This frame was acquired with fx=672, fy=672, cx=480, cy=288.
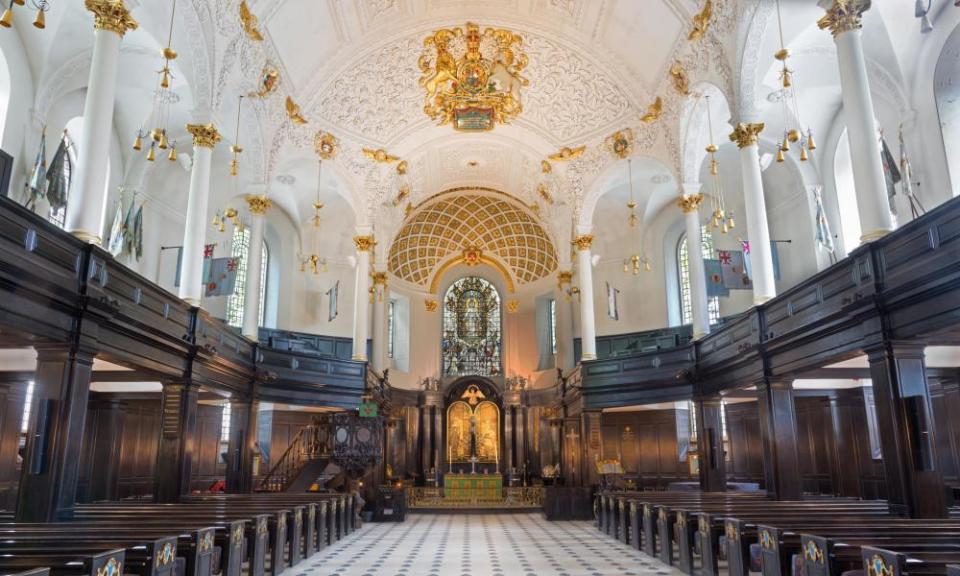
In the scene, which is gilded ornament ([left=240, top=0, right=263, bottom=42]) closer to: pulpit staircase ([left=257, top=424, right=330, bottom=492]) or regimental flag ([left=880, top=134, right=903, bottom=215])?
pulpit staircase ([left=257, top=424, right=330, bottom=492])

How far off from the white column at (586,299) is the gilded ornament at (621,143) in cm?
334

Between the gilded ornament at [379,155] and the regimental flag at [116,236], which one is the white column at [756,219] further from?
the regimental flag at [116,236]

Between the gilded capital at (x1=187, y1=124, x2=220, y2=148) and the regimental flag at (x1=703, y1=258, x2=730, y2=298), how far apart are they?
12151 mm

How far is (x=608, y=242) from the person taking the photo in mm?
27844

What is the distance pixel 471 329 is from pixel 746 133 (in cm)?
1921

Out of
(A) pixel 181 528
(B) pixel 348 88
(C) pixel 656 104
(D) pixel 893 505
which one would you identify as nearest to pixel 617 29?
(C) pixel 656 104

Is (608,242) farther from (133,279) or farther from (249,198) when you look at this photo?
(133,279)

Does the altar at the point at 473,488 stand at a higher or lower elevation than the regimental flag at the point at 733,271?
lower

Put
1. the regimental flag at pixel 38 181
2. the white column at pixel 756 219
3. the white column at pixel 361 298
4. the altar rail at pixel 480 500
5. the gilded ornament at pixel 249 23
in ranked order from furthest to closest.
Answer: the altar rail at pixel 480 500, the white column at pixel 361 298, the gilded ornament at pixel 249 23, the regimental flag at pixel 38 181, the white column at pixel 756 219

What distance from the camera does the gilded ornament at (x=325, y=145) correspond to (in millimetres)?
21625

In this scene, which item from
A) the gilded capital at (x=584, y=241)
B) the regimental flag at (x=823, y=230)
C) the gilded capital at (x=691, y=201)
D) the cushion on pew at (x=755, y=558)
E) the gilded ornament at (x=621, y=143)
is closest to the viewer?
the cushion on pew at (x=755, y=558)

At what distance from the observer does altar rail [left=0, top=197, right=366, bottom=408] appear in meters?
8.28

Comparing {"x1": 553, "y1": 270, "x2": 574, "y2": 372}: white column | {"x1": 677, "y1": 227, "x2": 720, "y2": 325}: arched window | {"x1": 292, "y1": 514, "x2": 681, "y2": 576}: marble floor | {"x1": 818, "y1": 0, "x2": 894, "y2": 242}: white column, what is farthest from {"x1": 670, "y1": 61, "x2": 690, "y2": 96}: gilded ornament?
{"x1": 292, "y1": 514, "x2": 681, "y2": 576}: marble floor

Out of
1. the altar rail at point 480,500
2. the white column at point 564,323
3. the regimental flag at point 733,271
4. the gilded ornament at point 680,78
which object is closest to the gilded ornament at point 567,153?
the gilded ornament at point 680,78
